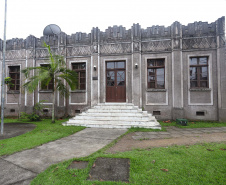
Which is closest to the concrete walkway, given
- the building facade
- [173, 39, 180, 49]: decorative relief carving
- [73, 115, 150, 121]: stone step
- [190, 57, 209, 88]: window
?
[73, 115, 150, 121]: stone step

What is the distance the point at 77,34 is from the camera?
1030 centimetres

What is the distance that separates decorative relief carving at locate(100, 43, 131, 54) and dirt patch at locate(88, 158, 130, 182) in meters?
8.22

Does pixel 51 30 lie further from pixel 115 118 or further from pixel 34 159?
pixel 34 159

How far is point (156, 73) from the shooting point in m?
9.42

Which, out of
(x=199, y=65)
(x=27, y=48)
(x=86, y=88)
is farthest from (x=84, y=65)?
(x=199, y=65)

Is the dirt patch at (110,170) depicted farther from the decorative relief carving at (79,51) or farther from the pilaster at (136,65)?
the decorative relief carving at (79,51)

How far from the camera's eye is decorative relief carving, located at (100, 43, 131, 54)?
9.54m

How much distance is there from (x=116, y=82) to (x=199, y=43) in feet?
20.9

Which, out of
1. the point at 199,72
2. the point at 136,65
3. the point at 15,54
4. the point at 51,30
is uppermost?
the point at 51,30

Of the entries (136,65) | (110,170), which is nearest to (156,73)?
(136,65)

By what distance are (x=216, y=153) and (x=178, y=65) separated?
6.90 m

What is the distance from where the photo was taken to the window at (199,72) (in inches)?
349

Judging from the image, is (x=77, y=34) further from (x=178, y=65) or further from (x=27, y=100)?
(x=178, y=65)

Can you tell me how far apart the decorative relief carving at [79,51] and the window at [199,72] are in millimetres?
7736
